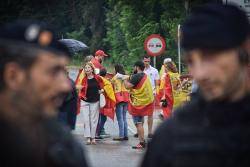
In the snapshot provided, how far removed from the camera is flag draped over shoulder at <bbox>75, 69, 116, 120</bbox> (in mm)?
14459

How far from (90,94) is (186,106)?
11345 millimetres

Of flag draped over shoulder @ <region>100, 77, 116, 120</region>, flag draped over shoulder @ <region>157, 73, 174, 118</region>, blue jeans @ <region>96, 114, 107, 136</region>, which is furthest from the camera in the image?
blue jeans @ <region>96, 114, 107, 136</region>

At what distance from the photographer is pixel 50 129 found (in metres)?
3.11

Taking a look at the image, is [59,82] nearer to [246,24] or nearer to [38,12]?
[246,24]

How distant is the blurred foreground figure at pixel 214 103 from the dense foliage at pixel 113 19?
22.1 m

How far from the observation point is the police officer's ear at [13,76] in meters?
2.93

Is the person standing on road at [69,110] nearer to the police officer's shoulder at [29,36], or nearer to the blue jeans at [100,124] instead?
the police officer's shoulder at [29,36]

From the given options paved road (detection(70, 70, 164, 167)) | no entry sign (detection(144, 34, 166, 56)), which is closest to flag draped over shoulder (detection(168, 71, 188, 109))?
paved road (detection(70, 70, 164, 167))

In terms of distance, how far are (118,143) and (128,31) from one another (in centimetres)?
3101

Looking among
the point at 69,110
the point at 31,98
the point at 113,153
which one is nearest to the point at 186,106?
the point at 31,98

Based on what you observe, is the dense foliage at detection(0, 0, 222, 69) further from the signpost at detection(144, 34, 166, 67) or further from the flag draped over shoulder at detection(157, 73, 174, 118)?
the flag draped over shoulder at detection(157, 73, 174, 118)

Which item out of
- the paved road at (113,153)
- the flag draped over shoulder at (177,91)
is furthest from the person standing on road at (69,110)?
the flag draped over shoulder at (177,91)

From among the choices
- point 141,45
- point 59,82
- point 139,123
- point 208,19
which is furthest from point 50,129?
point 141,45

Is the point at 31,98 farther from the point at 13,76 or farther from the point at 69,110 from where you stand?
the point at 69,110
